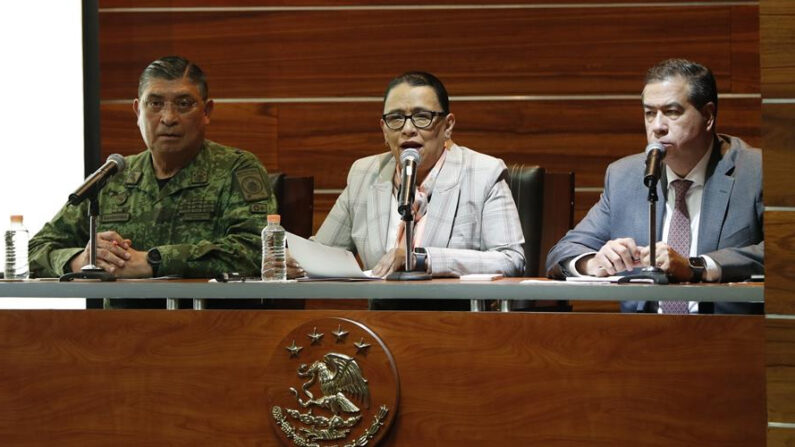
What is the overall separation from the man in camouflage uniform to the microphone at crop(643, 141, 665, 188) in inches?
50.2

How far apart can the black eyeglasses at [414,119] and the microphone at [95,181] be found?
2.83 ft

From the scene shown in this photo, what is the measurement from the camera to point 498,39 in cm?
459

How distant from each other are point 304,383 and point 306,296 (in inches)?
7.7

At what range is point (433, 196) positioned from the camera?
3.42m

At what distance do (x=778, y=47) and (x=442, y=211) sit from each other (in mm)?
1500

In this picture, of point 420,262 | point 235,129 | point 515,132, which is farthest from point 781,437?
point 235,129

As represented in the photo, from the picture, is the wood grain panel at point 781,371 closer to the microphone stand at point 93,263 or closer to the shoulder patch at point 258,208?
the microphone stand at point 93,263

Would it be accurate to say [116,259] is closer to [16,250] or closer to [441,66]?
[16,250]

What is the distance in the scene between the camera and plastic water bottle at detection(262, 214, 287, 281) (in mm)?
2848

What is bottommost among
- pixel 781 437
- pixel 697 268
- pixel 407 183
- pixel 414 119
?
pixel 781 437

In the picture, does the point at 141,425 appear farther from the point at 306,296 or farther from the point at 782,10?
the point at 782,10

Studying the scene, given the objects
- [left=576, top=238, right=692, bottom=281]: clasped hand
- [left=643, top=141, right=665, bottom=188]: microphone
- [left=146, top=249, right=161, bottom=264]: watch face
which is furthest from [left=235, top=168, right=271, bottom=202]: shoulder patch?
[left=643, top=141, right=665, bottom=188]: microphone

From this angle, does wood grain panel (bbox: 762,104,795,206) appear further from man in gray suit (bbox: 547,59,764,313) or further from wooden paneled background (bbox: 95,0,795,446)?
wooden paneled background (bbox: 95,0,795,446)

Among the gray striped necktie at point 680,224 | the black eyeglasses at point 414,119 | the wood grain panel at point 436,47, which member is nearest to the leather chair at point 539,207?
the black eyeglasses at point 414,119
